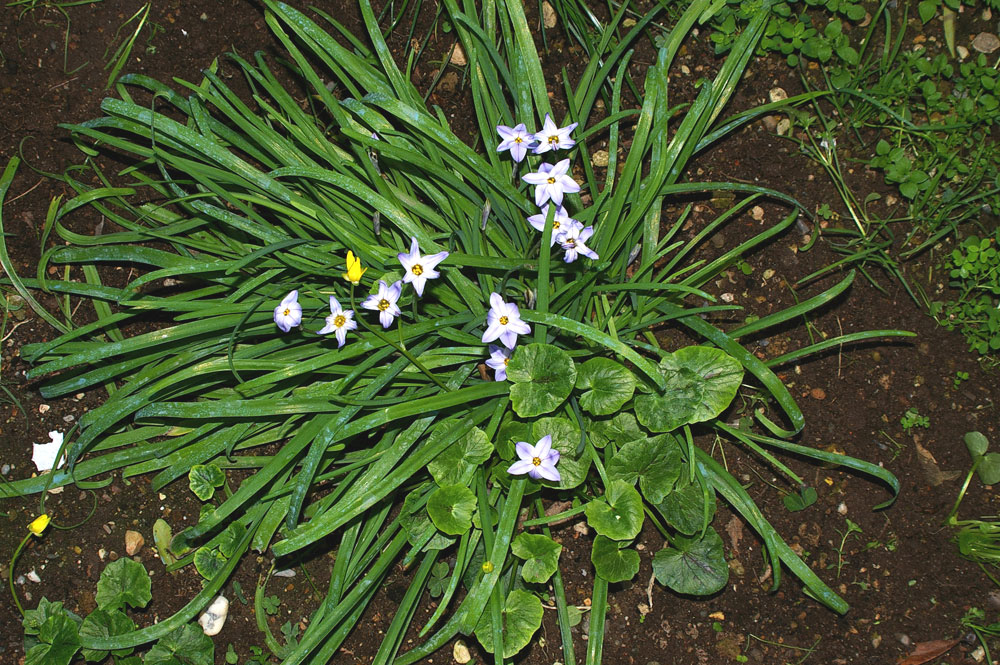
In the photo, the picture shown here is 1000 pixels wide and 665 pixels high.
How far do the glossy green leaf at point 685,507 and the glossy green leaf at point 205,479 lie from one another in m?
1.40

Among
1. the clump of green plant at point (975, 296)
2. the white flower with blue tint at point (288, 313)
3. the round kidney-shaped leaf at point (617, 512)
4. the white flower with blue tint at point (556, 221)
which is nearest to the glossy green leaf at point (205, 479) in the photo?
the white flower with blue tint at point (288, 313)

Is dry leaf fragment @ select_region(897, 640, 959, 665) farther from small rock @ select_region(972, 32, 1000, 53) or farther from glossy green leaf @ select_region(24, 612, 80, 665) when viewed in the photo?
glossy green leaf @ select_region(24, 612, 80, 665)

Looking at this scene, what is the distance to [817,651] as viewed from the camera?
90.0 inches

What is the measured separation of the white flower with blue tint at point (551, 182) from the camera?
195cm

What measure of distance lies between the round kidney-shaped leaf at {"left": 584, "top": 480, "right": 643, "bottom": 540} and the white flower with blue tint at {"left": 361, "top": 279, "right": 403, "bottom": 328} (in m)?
0.80

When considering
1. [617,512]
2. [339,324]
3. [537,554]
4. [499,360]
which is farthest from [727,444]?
[339,324]

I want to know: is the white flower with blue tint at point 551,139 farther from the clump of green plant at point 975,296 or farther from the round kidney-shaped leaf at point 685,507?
the clump of green plant at point 975,296

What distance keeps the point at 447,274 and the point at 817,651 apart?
1.70 m

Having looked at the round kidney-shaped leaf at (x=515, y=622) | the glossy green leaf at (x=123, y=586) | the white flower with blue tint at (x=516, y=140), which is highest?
the white flower with blue tint at (x=516, y=140)

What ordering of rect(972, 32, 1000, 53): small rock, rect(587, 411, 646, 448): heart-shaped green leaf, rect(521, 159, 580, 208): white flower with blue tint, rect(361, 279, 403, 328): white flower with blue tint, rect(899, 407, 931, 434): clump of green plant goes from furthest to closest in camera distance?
rect(972, 32, 1000, 53): small rock < rect(899, 407, 931, 434): clump of green plant < rect(587, 411, 646, 448): heart-shaped green leaf < rect(521, 159, 580, 208): white flower with blue tint < rect(361, 279, 403, 328): white flower with blue tint

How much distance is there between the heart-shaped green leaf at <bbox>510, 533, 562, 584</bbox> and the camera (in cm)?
206

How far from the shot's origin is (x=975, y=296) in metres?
2.50

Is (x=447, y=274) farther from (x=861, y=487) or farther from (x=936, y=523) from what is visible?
(x=936, y=523)

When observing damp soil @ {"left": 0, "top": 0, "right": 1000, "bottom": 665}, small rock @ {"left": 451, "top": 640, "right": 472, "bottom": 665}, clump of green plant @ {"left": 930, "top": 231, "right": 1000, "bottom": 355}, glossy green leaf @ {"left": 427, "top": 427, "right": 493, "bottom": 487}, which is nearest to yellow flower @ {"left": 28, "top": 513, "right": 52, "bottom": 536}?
damp soil @ {"left": 0, "top": 0, "right": 1000, "bottom": 665}
